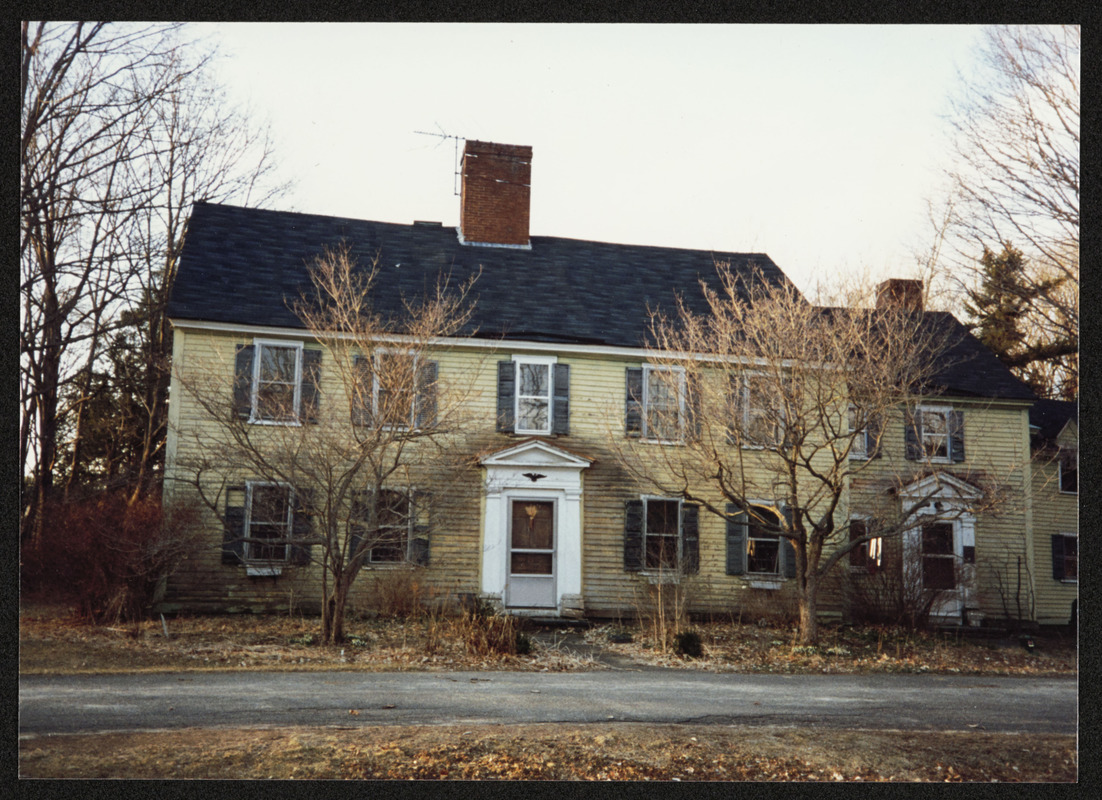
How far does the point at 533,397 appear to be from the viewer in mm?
14117

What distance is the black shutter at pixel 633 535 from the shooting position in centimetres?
1386

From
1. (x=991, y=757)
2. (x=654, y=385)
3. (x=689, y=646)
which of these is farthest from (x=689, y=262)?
(x=991, y=757)

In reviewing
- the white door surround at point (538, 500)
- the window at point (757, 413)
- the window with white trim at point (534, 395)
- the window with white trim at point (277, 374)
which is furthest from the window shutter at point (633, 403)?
the window with white trim at point (277, 374)

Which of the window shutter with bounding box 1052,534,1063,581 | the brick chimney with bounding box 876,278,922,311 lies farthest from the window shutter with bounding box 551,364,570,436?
the window shutter with bounding box 1052,534,1063,581

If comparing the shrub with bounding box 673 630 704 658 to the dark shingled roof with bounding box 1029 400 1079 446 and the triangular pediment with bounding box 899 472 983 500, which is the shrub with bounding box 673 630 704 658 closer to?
the triangular pediment with bounding box 899 472 983 500

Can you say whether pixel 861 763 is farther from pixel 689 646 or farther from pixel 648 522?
pixel 648 522

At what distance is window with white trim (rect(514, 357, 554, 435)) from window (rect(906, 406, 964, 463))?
17.4 ft

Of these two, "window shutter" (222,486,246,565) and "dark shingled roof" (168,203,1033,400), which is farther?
"dark shingled roof" (168,203,1033,400)

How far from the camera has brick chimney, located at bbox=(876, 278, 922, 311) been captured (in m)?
11.5

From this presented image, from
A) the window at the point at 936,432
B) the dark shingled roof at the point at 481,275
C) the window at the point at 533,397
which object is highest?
the dark shingled roof at the point at 481,275

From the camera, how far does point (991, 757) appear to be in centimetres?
689

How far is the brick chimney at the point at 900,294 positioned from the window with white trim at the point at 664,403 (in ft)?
9.20

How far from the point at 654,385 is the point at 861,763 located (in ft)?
26.4

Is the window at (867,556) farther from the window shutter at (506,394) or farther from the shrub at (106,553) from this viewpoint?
the shrub at (106,553)
